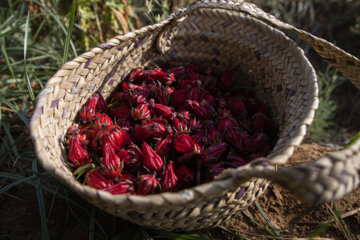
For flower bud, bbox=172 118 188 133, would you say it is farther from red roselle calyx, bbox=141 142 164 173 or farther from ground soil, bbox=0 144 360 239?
ground soil, bbox=0 144 360 239

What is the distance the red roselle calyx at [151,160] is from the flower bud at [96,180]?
143 mm

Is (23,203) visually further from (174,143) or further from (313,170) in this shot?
(313,170)

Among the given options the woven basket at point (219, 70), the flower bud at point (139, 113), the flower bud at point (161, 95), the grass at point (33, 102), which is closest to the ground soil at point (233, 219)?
the grass at point (33, 102)

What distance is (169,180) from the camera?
1.02 meters

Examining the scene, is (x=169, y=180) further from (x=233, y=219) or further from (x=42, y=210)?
(x=42, y=210)

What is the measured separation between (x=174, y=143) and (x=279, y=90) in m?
0.54

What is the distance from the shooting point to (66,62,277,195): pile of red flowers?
3.43 ft

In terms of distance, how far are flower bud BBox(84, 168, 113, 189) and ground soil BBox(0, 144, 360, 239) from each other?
0.25 m

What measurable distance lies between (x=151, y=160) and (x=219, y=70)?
32.3 inches

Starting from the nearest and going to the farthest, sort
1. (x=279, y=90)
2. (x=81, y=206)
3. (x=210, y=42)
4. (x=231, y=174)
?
(x=231, y=174), (x=81, y=206), (x=279, y=90), (x=210, y=42)

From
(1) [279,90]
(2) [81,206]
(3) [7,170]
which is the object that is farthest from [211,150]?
(3) [7,170]

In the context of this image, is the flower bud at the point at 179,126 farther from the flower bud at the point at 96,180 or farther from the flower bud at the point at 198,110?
the flower bud at the point at 96,180

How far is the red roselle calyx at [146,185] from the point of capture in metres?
0.98

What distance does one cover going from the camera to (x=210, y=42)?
162 centimetres
